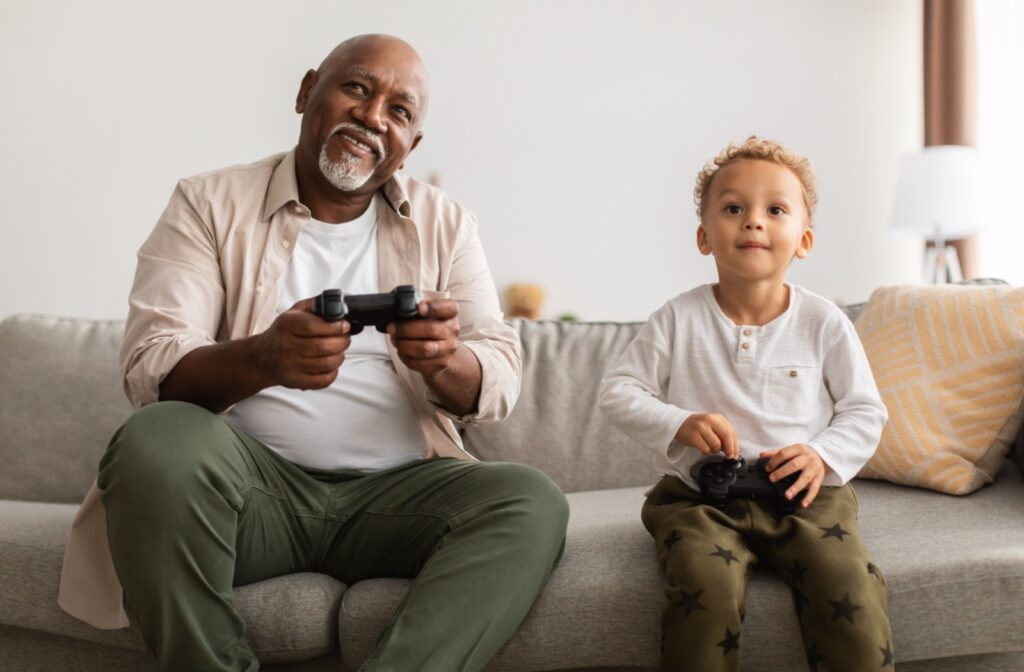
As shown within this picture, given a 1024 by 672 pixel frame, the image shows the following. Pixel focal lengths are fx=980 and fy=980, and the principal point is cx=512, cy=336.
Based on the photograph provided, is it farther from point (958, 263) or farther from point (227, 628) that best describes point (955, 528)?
point (958, 263)

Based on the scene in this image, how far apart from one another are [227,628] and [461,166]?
3.00 meters

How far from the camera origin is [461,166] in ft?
13.4

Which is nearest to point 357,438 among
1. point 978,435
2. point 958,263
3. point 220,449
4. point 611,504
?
point 220,449

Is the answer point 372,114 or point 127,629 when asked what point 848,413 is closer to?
point 372,114

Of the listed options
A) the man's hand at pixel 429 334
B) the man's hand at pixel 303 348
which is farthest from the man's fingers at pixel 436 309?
the man's hand at pixel 303 348

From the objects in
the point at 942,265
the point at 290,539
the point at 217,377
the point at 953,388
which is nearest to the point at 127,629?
the point at 290,539

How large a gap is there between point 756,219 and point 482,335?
0.50 meters

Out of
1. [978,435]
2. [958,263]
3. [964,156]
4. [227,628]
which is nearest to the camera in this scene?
[227,628]

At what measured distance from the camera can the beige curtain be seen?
13.0 ft

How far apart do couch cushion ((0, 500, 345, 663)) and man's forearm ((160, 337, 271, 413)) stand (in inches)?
11.0

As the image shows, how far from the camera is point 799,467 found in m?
1.38

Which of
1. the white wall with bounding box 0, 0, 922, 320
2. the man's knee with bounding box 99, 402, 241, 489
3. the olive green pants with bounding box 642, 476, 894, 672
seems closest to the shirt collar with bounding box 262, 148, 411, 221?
the man's knee with bounding box 99, 402, 241, 489

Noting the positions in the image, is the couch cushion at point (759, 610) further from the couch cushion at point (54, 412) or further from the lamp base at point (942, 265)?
the lamp base at point (942, 265)

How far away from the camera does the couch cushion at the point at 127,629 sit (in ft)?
4.49
